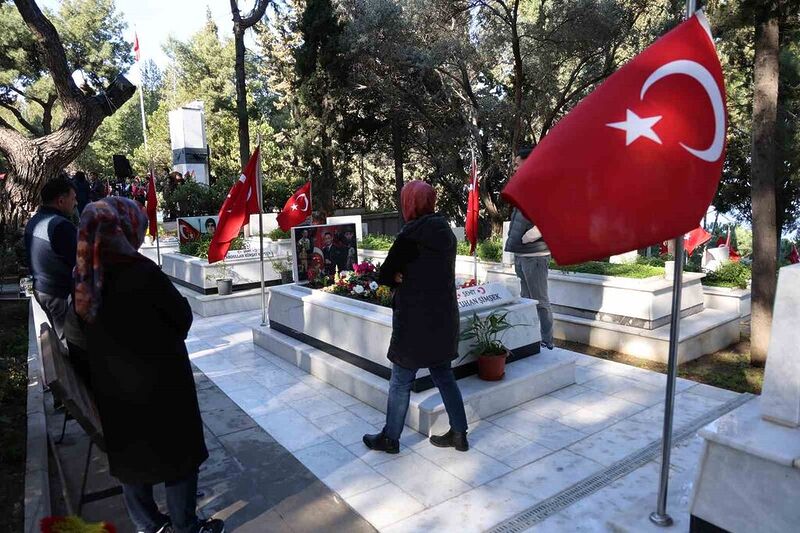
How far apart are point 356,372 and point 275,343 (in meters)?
1.83

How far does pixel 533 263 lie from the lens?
614cm

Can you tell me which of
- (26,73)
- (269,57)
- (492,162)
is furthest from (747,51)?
(26,73)

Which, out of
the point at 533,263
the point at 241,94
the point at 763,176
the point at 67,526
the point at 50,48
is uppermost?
the point at 241,94

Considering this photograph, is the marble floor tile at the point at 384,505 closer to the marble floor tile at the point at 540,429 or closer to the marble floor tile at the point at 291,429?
the marble floor tile at the point at 291,429

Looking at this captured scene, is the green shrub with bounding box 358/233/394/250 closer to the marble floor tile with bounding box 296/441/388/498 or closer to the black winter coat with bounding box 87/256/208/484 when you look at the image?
the marble floor tile with bounding box 296/441/388/498

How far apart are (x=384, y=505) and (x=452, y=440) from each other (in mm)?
870

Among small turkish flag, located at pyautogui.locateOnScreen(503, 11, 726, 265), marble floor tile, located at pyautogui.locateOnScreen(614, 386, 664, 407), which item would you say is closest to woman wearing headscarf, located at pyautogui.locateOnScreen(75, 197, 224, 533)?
small turkish flag, located at pyautogui.locateOnScreen(503, 11, 726, 265)

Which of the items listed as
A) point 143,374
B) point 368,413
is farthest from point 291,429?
point 143,374

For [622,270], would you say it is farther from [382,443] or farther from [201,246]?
[201,246]

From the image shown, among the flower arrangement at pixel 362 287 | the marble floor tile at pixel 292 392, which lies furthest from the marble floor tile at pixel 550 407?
the marble floor tile at pixel 292 392

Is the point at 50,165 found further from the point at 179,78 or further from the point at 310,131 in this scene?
the point at 179,78

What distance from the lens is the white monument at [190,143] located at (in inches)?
896

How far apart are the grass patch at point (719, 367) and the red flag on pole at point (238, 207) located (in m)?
4.53

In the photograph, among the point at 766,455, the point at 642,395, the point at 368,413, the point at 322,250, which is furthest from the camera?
the point at 322,250
